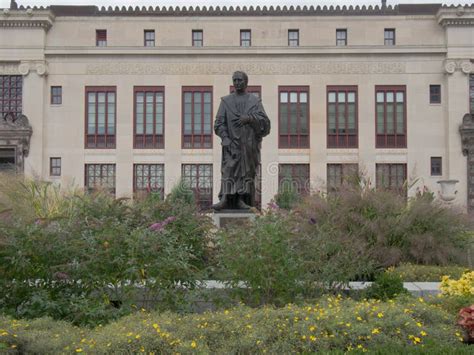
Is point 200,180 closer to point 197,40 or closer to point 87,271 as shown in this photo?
point 197,40

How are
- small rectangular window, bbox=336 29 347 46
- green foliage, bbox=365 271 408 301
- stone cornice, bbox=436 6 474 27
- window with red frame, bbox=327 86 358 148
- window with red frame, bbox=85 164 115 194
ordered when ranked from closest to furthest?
green foliage, bbox=365 271 408 301 < stone cornice, bbox=436 6 474 27 < window with red frame, bbox=85 164 115 194 < window with red frame, bbox=327 86 358 148 < small rectangular window, bbox=336 29 347 46

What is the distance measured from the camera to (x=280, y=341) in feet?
24.4

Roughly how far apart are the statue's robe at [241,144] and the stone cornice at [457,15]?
104 feet

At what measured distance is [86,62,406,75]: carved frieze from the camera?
44.1 meters

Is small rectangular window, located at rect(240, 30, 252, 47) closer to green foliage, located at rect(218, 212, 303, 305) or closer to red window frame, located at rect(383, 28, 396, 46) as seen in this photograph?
red window frame, located at rect(383, 28, 396, 46)

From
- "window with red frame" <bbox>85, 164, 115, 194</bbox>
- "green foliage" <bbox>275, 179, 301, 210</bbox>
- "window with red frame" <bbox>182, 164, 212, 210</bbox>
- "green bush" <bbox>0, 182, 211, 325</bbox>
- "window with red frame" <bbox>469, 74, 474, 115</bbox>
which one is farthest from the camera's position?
"window with red frame" <bbox>85, 164, 115, 194</bbox>

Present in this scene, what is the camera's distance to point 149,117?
44.2 m

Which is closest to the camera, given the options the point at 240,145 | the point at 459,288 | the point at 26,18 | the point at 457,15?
the point at 459,288

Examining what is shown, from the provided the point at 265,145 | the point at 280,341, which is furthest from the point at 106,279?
the point at 265,145

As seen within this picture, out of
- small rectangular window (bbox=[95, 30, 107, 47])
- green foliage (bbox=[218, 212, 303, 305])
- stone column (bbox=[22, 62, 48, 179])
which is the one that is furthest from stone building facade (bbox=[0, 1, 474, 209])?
green foliage (bbox=[218, 212, 303, 305])

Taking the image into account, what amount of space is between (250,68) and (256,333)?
1487 inches

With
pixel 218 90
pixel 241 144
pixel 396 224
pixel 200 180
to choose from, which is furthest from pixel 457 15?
pixel 241 144

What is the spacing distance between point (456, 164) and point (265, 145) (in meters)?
12.1

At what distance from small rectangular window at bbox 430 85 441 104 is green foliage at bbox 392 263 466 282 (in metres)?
30.1
